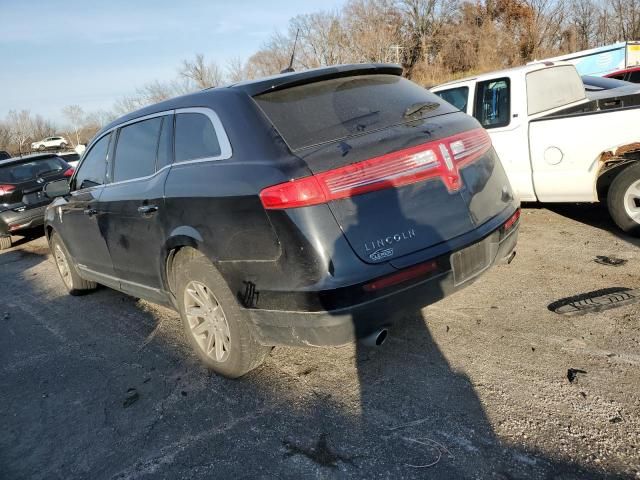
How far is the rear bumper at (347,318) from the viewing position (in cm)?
258

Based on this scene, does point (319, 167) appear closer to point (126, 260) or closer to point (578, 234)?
point (126, 260)

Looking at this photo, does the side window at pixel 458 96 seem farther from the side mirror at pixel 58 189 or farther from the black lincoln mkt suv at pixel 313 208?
the side mirror at pixel 58 189

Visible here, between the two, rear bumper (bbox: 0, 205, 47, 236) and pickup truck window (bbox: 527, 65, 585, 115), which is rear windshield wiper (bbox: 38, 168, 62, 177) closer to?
rear bumper (bbox: 0, 205, 47, 236)

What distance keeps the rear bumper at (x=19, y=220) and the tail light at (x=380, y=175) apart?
8.35 m

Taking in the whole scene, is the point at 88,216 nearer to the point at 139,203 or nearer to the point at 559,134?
the point at 139,203

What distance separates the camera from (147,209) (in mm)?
3484

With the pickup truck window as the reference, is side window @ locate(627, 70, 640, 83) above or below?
below

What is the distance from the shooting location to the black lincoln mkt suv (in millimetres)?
2551

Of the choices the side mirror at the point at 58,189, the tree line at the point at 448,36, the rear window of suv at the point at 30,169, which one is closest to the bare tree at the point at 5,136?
the tree line at the point at 448,36

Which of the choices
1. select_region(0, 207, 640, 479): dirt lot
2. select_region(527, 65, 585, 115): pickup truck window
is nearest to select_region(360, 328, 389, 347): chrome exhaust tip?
select_region(0, 207, 640, 479): dirt lot

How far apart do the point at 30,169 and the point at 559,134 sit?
9375 millimetres

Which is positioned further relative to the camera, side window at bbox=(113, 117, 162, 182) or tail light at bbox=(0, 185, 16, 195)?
tail light at bbox=(0, 185, 16, 195)

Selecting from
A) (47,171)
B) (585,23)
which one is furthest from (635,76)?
(585,23)

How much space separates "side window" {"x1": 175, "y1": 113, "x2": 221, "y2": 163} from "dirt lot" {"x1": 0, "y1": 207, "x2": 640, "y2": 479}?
1.49 metres
